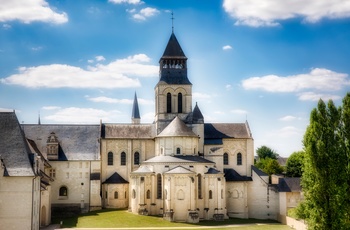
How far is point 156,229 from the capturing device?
59625 mm

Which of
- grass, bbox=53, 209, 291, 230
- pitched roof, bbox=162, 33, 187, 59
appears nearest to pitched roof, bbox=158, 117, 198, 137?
pitched roof, bbox=162, 33, 187, 59

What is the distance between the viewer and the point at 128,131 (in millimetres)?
83062

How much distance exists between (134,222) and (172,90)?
2625 centimetres

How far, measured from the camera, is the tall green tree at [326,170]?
39.2 meters

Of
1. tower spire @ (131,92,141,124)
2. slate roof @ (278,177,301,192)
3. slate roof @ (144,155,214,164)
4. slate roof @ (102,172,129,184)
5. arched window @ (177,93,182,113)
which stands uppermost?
tower spire @ (131,92,141,124)

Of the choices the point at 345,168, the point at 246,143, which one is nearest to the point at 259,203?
the point at 246,143

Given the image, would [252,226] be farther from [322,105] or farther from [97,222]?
[322,105]

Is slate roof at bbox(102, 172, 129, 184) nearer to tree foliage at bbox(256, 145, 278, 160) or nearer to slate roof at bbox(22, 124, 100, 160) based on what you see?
slate roof at bbox(22, 124, 100, 160)

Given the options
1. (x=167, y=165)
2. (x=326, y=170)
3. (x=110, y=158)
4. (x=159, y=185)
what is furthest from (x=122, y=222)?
(x=326, y=170)

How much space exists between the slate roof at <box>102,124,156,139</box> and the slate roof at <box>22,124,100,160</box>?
1675 mm

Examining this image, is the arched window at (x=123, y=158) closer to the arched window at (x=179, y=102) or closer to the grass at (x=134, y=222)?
the grass at (x=134, y=222)

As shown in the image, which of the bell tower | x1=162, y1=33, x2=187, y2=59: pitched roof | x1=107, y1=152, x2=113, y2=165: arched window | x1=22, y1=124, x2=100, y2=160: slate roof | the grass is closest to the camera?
the grass

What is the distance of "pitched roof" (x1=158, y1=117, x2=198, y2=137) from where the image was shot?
7506cm

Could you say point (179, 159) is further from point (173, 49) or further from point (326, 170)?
point (326, 170)
